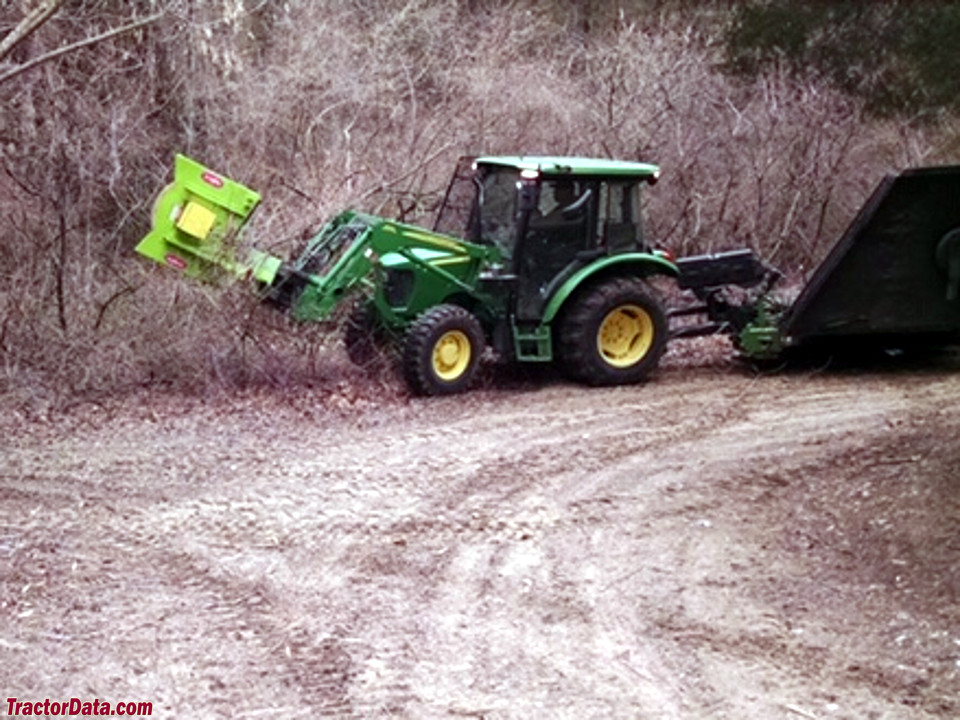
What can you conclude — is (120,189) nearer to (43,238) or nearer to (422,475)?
(43,238)

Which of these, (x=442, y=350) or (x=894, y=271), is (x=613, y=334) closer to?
(x=442, y=350)

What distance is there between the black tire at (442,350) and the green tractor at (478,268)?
1 centimetres

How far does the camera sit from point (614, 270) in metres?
10.5

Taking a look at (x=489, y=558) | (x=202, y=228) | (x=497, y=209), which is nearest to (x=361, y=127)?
(x=497, y=209)

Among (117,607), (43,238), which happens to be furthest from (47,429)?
(117,607)

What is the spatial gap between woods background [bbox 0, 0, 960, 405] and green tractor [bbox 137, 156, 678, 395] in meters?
0.44

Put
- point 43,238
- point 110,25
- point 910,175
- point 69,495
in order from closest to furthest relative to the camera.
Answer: point 69,495, point 910,175, point 43,238, point 110,25

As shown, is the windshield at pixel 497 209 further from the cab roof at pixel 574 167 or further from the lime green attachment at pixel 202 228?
the lime green attachment at pixel 202 228

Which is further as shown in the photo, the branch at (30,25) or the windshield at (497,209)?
the windshield at (497,209)

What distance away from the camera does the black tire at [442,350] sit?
378 inches

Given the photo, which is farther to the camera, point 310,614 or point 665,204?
point 665,204

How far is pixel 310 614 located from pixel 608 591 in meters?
1.30

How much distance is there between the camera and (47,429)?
29.3ft

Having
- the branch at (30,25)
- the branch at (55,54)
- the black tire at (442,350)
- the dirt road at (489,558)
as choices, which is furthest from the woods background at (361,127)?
the branch at (30,25)
